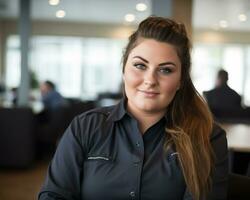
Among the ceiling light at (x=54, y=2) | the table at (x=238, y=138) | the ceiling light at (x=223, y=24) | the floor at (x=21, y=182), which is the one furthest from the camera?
the ceiling light at (x=223, y=24)

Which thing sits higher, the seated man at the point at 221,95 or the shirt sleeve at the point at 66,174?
the shirt sleeve at the point at 66,174

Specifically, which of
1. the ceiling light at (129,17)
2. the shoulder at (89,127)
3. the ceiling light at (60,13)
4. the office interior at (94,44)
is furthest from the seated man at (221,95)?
the ceiling light at (60,13)

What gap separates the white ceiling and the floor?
3249 millimetres

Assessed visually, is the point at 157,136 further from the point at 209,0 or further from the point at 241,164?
the point at 209,0

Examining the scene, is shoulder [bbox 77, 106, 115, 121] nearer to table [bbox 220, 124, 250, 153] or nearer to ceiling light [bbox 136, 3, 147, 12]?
Answer: table [bbox 220, 124, 250, 153]

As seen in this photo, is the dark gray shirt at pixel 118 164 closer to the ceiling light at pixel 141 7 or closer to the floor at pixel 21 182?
the floor at pixel 21 182

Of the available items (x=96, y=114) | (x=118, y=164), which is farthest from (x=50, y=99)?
(x=118, y=164)

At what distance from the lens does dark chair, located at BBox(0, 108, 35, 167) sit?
197 inches

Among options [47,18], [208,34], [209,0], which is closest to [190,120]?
[209,0]

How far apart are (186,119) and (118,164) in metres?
0.31

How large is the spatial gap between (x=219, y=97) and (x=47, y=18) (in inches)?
283

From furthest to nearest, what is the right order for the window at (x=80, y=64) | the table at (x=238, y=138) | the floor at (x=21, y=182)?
1. the window at (x=80, y=64)
2. the floor at (x=21, y=182)
3. the table at (x=238, y=138)

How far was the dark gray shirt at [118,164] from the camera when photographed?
140 centimetres

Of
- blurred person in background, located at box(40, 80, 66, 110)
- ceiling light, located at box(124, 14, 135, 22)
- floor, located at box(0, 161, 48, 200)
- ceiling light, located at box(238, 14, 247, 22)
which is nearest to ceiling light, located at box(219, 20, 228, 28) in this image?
ceiling light, located at box(238, 14, 247, 22)
